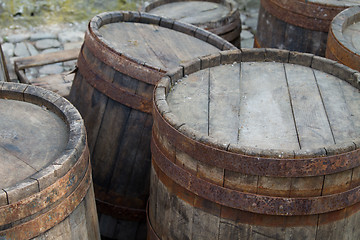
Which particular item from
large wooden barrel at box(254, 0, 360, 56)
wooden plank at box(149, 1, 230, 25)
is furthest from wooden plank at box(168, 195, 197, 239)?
wooden plank at box(149, 1, 230, 25)

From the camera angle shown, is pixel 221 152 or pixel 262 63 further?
pixel 262 63

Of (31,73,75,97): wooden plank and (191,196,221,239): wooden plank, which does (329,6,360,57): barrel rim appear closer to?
(191,196,221,239): wooden plank

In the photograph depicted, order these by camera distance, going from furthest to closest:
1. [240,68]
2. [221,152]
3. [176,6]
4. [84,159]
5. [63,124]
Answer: [176,6], [240,68], [63,124], [84,159], [221,152]

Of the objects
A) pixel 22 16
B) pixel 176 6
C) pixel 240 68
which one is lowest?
pixel 22 16

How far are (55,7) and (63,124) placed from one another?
14.3 ft

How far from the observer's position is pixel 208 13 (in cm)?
384

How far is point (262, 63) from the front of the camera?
240 cm

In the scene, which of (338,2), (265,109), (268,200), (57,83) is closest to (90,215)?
(268,200)

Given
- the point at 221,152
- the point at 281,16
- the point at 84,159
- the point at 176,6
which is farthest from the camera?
the point at 176,6

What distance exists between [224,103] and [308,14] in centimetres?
138

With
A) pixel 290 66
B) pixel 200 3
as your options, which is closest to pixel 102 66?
pixel 290 66

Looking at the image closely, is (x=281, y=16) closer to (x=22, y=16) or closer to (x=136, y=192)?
(x=136, y=192)

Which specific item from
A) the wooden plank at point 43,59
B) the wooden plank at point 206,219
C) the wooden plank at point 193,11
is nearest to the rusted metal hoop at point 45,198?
the wooden plank at point 206,219

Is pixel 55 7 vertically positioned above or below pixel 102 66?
below
